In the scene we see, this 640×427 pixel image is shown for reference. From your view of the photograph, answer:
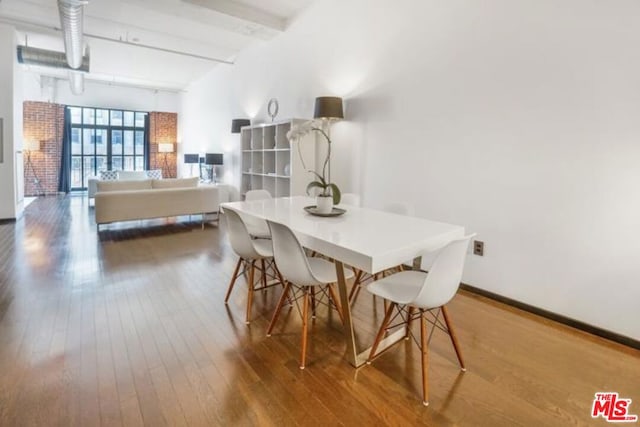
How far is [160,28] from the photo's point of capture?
5586mm

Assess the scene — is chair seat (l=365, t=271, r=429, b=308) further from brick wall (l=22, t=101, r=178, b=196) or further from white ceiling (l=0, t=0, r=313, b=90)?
brick wall (l=22, t=101, r=178, b=196)

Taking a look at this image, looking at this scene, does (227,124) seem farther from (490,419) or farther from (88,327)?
(490,419)

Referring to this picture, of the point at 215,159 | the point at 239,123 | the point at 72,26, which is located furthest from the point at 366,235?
the point at 215,159

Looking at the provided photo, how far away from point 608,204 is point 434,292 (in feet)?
5.14

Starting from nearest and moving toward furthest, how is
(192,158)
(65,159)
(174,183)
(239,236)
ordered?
(239,236) → (174,183) → (192,158) → (65,159)

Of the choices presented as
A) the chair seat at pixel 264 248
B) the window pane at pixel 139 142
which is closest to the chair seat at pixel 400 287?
the chair seat at pixel 264 248

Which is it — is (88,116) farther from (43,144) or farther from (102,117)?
(43,144)

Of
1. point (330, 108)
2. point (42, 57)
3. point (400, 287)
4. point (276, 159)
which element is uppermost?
point (42, 57)

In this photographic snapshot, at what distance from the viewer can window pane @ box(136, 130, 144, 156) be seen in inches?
415

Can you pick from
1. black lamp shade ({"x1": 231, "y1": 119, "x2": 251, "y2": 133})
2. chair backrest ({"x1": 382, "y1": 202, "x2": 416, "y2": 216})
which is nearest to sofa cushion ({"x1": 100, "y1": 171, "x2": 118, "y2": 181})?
black lamp shade ({"x1": 231, "y1": 119, "x2": 251, "y2": 133})

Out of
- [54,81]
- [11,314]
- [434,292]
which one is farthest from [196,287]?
[54,81]

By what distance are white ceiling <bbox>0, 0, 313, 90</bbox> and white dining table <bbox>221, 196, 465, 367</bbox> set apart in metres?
3.47

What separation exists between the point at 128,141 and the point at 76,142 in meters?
1.29

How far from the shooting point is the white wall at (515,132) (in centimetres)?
230
